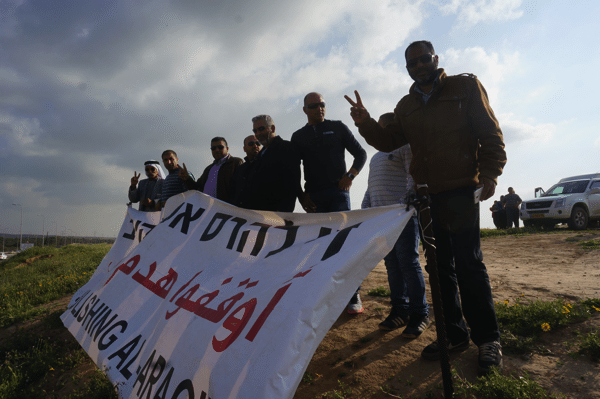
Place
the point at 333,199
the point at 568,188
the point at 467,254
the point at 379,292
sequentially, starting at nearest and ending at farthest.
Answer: the point at 467,254 → the point at 333,199 → the point at 379,292 → the point at 568,188

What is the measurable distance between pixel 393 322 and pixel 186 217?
2280 millimetres

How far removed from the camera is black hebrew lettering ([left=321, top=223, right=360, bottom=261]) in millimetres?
1902

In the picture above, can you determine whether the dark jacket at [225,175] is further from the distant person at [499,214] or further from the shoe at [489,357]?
the distant person at [499,214]

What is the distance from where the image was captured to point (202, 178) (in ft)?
17.6

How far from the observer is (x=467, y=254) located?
243 centimetres

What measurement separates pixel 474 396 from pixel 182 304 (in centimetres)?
197

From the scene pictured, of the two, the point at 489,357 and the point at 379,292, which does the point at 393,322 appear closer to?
the point at 489,357

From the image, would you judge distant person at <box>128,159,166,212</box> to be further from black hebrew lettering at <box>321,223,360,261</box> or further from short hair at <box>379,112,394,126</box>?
black hebrew lettering at <box>321,223,360,261</box>

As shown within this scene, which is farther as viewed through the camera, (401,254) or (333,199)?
(333,199)

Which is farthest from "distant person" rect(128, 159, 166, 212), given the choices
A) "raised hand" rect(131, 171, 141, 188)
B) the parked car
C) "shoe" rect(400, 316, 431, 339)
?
the parked car

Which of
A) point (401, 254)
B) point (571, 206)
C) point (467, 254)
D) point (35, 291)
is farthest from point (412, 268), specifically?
point (571, 206)

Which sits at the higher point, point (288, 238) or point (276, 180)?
point (276, 180)

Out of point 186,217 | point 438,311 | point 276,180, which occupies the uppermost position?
point 276,180

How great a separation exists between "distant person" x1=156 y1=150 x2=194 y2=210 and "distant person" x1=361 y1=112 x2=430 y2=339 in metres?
3.23
